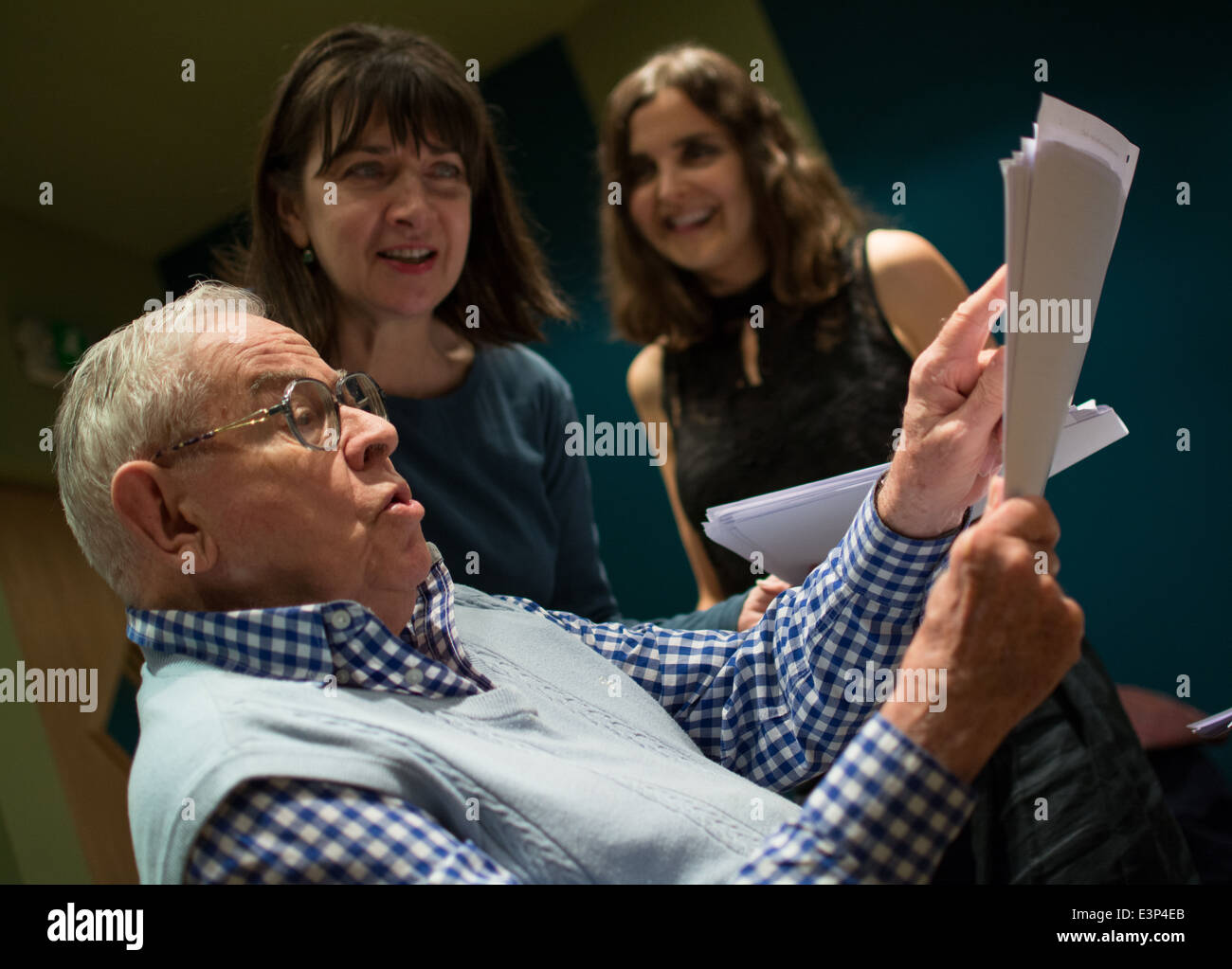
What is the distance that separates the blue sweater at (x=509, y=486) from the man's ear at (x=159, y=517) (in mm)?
497

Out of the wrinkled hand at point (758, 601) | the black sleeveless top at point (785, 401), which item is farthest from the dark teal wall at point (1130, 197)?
the wrinkled hand at point (758, 601)

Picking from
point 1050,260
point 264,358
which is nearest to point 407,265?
point 264,358

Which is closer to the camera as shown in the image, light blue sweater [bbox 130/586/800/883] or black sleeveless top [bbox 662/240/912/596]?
light blue sweater [bbox 130/586/800/883]

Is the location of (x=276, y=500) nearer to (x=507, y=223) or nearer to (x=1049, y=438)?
(x=1049, y=438)

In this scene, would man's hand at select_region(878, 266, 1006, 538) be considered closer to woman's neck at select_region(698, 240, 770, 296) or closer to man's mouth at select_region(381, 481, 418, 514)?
man's mouth at select_region(381, 481, 418, 514)

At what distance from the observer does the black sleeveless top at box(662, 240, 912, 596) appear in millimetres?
1955

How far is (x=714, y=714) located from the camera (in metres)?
1.34

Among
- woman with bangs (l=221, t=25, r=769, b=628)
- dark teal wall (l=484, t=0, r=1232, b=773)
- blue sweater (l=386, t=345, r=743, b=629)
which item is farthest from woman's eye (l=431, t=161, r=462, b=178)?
dark teal wall (l=484, t=0, r=1232, b=773)

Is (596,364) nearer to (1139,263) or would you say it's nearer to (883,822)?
(1139,263)

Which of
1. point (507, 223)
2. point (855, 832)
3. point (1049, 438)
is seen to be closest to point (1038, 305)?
point (1049, 438)

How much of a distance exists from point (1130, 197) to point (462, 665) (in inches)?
79.2

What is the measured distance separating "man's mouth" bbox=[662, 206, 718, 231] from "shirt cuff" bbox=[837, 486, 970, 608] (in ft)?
3.96

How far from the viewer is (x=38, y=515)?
5.59ft

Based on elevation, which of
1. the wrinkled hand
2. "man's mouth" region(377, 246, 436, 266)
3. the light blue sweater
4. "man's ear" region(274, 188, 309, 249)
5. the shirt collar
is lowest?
the light blue sweater
